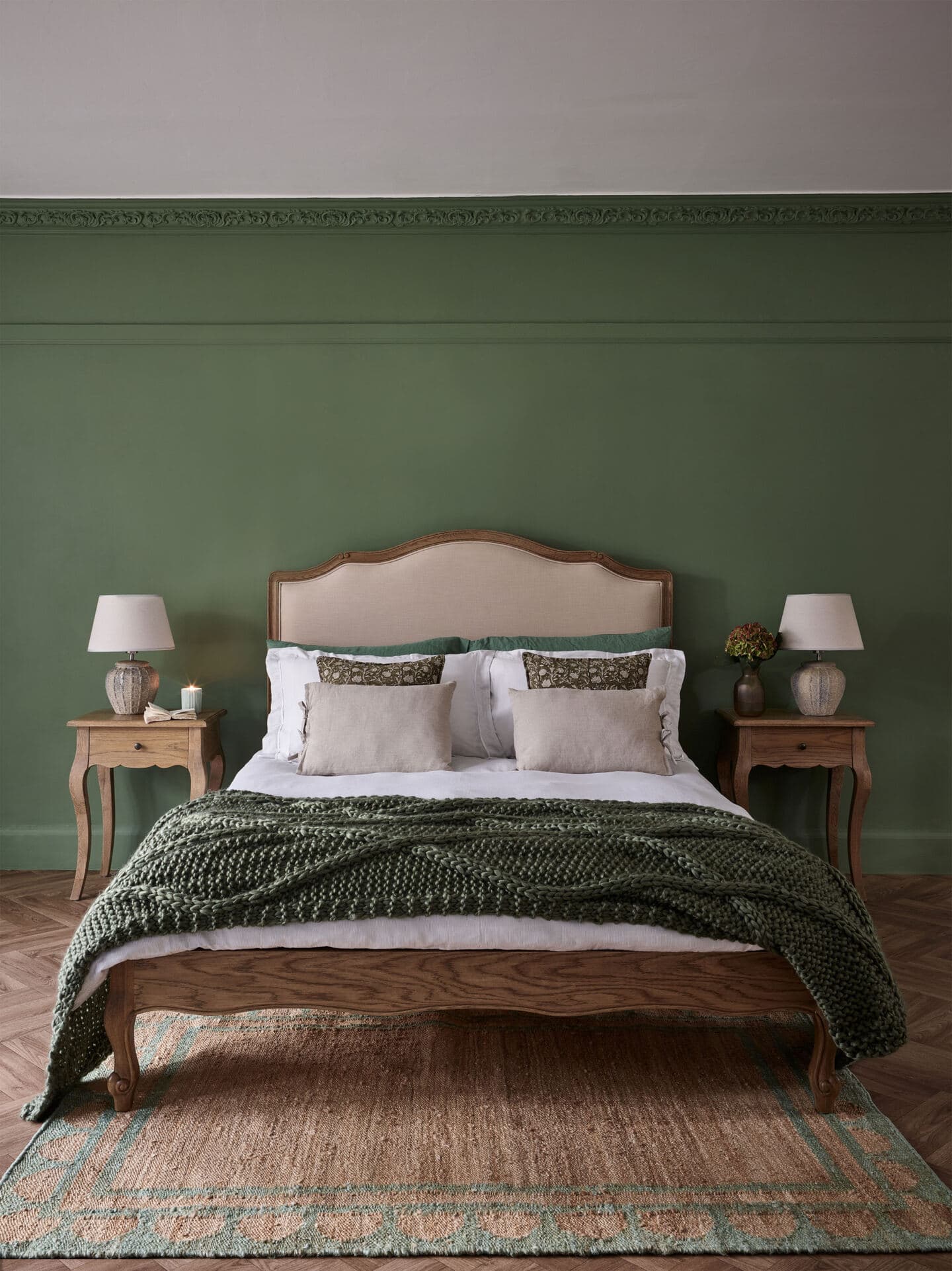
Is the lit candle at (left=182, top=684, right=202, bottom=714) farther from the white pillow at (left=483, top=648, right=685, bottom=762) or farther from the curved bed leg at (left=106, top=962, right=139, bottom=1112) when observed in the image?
the curved bed leg at (left=106, top=962, right=139, bottom=1112)

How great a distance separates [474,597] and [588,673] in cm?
75

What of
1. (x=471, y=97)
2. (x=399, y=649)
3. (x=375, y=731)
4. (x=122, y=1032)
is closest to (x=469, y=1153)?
(x=122, y=1032)

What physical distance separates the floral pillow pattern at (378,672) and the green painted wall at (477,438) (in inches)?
29.5

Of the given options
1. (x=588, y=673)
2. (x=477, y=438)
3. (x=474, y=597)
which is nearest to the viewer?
(x=588, y=673)

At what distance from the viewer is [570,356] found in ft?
13.7

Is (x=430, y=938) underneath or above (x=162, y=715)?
underneath

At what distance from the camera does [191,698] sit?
3891 millimetres

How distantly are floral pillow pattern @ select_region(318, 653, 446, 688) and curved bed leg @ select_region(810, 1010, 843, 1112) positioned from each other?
1.87 m

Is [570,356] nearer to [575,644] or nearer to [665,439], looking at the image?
[665,439]

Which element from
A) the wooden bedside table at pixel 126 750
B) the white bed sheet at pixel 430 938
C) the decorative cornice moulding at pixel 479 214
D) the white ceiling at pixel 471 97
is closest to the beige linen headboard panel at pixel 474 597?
the wooden bedside table at pixel 126 750

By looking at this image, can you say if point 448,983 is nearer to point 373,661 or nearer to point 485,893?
point 485,893

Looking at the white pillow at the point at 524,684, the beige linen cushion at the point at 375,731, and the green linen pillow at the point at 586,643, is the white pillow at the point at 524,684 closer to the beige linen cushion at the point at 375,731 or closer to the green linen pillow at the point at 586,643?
the green linen pillow at the point at 586,643

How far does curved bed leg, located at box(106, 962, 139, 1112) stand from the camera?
85.1 inches

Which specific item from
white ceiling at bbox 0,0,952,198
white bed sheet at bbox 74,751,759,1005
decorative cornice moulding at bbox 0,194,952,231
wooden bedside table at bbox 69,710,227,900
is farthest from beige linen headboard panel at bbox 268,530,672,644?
white bed sheet at bbox 74,751,759,1005
